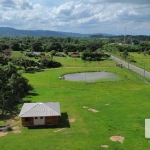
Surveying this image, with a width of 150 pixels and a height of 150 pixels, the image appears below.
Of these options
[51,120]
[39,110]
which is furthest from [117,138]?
[39,110]

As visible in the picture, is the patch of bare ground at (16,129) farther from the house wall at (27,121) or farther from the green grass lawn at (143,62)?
the green grass lawn at (143,62)

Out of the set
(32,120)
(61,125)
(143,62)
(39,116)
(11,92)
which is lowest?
(61,125)

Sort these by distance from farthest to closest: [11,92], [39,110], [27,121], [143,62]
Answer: [143,62]
[11,92]
[39,110]
[27,121]

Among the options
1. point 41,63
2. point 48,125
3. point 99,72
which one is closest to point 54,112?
point 48,125

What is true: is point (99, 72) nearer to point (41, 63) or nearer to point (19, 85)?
point (41, 63)

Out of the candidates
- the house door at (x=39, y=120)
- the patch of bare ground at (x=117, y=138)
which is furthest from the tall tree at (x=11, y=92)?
the patch of bare ground at (x=117, y=138)

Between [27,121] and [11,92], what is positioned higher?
[11,92]

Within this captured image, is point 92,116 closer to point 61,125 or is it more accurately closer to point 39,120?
point 61,125

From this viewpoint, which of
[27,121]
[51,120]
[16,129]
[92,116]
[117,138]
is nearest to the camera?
[117,138]
